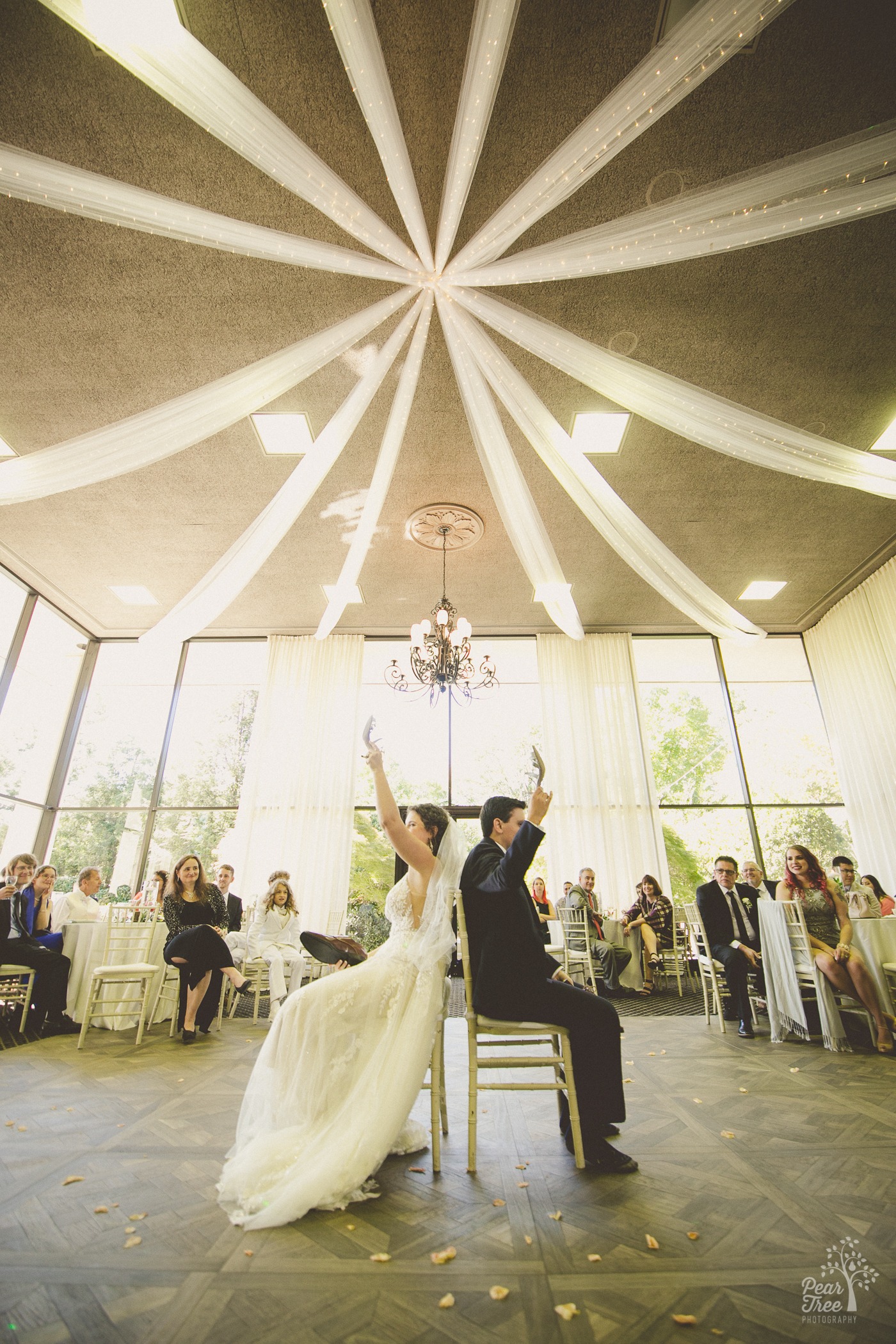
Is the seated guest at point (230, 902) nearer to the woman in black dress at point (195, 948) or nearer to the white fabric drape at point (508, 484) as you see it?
the woman in black dress at point (195, 948)

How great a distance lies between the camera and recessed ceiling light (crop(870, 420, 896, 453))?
5.04m

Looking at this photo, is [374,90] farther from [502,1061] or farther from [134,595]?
[134,595]

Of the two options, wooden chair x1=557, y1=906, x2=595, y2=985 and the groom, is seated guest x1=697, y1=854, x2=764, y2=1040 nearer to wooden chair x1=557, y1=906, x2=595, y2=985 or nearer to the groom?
wooden chair x1=557, y1=906, x2=595, y2=985

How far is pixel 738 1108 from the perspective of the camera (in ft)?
8.48

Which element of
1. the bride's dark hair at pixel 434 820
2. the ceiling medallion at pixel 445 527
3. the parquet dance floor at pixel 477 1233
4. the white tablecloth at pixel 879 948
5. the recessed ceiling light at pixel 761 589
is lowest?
the parquet dance floor at pixel 477 1233

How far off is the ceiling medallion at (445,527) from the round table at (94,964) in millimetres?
4035

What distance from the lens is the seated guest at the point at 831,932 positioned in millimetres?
3553

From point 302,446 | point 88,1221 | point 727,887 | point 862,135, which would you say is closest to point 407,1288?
point 88,1221

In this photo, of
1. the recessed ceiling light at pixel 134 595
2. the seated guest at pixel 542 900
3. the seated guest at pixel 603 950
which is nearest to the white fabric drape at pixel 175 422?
the recessed ceiling light at pixel 134 595

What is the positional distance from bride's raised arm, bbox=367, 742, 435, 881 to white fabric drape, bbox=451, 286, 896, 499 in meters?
2.50

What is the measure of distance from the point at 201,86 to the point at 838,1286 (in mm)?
4039

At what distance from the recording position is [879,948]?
140 inches

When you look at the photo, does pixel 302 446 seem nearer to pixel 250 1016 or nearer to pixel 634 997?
pixel 250 1016

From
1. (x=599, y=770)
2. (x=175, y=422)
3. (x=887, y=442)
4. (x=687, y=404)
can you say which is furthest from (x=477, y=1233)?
(x=599, y=770)
